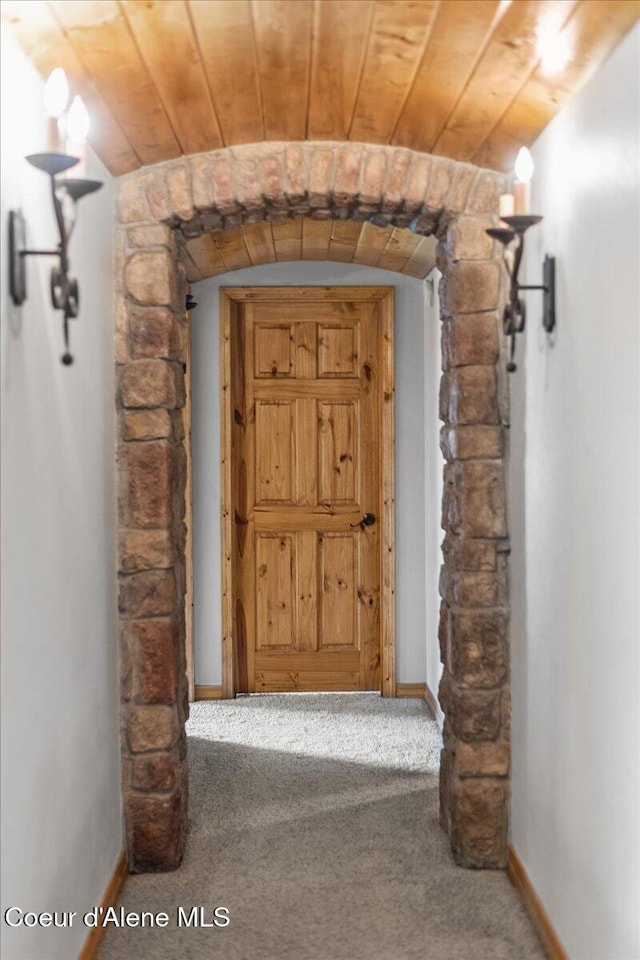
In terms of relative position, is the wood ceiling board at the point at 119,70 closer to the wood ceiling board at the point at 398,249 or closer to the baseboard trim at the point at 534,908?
the wood ceiling board at the point at 398,249

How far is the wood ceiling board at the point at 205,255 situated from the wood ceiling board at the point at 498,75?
5.14 ft

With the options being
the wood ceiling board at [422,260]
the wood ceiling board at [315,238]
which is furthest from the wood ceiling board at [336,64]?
the wood ceiling board at [422,260]

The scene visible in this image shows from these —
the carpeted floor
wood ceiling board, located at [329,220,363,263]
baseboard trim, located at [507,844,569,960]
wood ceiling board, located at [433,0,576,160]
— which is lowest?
the carpeted floor

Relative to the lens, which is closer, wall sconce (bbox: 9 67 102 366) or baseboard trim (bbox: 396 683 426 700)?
wall sconce (bbox: 9 67 102 366)

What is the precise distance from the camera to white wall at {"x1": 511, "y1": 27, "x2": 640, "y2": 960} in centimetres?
192

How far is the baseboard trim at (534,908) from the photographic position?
2.49m

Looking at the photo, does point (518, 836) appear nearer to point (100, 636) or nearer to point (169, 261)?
point (100, 636)

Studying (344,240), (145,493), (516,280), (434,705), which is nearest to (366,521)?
(434,705)

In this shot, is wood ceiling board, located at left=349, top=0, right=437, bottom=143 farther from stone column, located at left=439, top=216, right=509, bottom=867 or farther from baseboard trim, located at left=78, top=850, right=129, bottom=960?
baseboard trim, located at left=78, top=850, right=129, bottom=960

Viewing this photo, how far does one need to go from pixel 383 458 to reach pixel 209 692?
1456 mm

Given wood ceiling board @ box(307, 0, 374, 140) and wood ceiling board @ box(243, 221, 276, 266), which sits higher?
wood ceiling board @ box(243, 221, 276, 266)

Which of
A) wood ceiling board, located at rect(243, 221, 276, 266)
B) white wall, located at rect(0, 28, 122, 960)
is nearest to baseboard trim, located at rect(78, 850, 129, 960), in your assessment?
white wall, located at rect(0, 28, 122, 960)

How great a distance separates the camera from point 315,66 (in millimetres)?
2252

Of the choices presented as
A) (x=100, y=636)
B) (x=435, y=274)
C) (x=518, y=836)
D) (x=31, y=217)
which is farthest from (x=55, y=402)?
(x=435, y=274)
